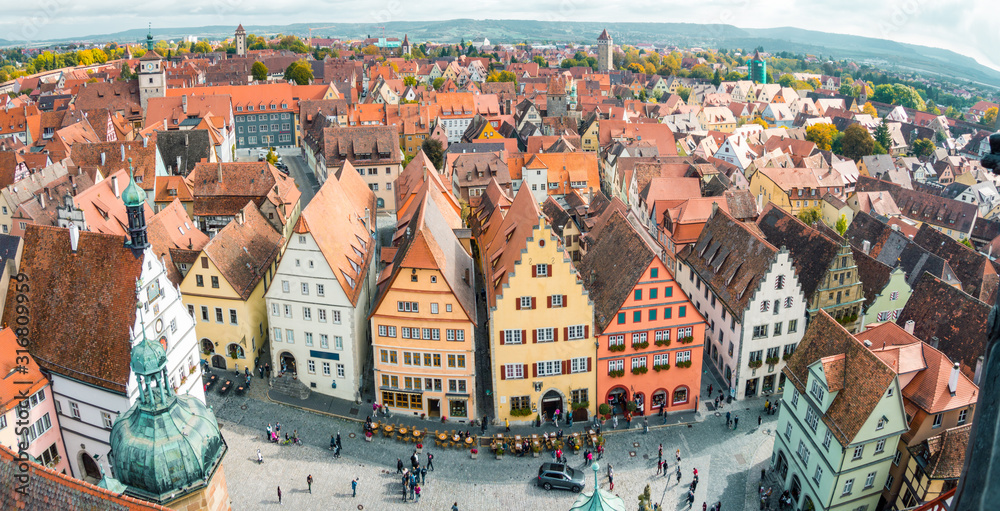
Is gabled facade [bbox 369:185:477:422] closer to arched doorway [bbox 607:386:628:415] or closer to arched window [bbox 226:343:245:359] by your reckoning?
arched doorway [bbox 607:386:628:415]

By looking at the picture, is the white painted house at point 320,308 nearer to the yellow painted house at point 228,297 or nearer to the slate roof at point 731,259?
the yellow painted house at point 228,297

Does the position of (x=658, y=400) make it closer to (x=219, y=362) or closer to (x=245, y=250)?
(x=219, y=362)

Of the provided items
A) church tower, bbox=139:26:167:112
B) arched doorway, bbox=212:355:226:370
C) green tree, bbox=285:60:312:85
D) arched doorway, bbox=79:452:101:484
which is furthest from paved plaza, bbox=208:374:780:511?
green tree, bbox=285:60:312:85

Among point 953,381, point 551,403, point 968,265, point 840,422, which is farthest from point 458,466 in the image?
point 968,265

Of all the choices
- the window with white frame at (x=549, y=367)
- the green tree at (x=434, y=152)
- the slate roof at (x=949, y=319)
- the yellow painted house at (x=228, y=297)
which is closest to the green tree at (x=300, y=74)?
the green tree at (x=434, y=152)

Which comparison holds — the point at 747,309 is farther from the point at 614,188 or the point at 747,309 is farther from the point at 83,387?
the point at 614,188

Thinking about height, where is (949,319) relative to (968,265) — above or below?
above
